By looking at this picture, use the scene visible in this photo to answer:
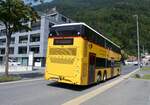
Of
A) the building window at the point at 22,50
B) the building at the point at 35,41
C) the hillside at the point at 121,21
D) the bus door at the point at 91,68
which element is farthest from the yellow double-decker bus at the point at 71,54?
the hillside at the point at 121,21

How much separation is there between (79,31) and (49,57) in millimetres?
2524

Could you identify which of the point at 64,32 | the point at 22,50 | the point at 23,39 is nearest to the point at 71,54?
the point at 64,32

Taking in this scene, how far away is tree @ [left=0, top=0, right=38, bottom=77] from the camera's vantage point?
82.7ft

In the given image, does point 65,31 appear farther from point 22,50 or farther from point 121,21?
point 121,21

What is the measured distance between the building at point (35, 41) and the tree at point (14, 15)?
43575 millimetres

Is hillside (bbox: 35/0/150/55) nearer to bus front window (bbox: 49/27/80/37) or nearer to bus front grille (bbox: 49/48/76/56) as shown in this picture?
bus front window (bbox: 49/27/80/37)

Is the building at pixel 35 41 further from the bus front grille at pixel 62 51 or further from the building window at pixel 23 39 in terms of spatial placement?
the bus front grille at pixel 62 51

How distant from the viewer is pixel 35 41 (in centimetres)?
8125

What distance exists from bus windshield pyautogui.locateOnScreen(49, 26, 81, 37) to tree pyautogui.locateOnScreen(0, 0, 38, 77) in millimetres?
8089

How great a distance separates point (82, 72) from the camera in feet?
56.1

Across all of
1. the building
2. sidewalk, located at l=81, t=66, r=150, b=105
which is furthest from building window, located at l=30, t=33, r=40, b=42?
sidewalk, located at l=81, t=66, r=150, b=105

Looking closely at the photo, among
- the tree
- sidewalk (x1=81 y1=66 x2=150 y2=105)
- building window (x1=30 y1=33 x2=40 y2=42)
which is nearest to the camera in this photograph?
sidewalk (x1=81 y1=66 x2=150 y2=105)

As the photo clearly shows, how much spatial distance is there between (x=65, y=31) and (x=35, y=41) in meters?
64.2

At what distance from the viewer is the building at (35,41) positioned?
7731 cm
